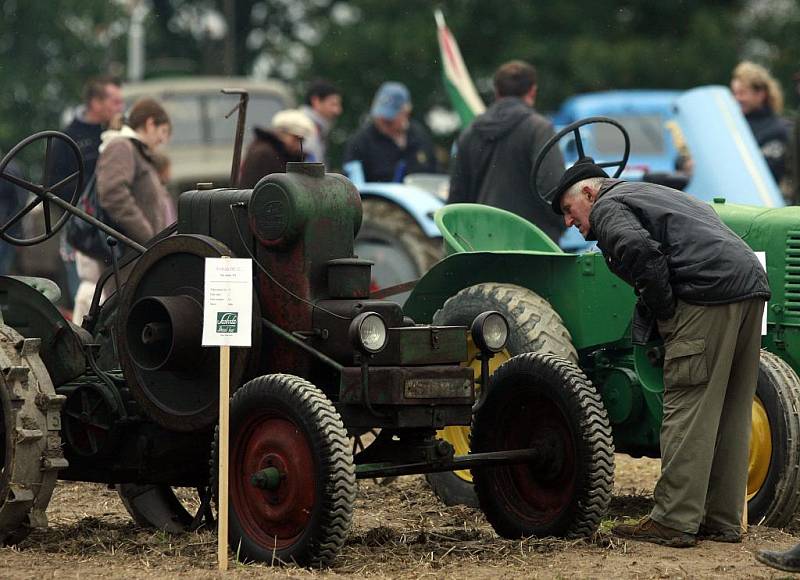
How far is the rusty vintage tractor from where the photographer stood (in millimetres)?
6395

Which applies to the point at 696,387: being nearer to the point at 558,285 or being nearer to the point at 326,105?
the point at 558,285

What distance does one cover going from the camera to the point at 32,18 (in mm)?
31094

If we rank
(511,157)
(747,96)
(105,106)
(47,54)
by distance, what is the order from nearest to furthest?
(511,157), (105,106), (747,96), (47,54)

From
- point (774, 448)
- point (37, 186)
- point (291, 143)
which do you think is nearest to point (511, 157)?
point (291, 143)

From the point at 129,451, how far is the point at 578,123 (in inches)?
94.5

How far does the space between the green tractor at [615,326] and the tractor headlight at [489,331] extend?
3.02 feet

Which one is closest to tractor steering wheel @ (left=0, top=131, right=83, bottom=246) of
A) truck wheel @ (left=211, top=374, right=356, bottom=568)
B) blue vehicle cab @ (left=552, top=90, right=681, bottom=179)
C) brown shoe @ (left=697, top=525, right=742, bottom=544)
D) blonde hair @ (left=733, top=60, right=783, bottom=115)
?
truck wheel @ (left=211, top=374, right=356, bottom=568)

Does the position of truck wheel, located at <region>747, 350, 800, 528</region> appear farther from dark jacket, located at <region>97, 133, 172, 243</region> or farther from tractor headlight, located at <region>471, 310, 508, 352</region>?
dark jacket, located at <region>97, 133, 172, 243</region>

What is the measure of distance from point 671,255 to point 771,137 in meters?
5.82

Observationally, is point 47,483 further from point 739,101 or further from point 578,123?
point 739,101

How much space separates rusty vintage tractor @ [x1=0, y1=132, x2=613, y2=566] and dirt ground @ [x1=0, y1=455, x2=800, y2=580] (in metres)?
0.16

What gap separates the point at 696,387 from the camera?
6918 millimetres

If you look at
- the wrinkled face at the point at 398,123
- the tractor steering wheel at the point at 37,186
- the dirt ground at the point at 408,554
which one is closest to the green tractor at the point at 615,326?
the dirt ground at the point at 408,554

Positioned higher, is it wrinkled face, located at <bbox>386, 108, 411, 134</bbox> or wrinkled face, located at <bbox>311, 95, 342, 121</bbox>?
wrinkled face, located at <bbox>311, 95, 342, 121</bbox>
